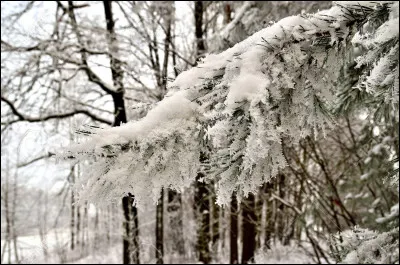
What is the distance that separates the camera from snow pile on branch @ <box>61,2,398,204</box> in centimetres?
88

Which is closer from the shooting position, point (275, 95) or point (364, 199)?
point (275, 95)

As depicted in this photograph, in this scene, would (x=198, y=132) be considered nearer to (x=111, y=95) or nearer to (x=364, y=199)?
(x=364, y=199)

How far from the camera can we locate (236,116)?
888 millimetres

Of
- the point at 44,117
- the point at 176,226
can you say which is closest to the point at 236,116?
the point at 44,117

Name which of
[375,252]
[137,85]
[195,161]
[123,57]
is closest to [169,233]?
[137,85]

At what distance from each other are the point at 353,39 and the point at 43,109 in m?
7.25

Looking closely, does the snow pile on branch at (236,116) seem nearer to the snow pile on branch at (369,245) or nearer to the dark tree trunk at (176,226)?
the snow pile on branch at (369,245)

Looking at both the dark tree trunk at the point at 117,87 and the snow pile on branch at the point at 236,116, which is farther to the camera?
the dark tree trunk at the point at 117,87

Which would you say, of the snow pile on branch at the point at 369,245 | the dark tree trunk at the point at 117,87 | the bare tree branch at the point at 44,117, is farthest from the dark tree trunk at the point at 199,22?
the snow pile on branch at the point at 369,245

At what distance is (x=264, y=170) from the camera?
93 cm

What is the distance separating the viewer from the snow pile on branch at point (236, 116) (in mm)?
882

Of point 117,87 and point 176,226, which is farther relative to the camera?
point 176,226

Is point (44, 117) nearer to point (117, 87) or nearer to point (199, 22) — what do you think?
point (117, 87)

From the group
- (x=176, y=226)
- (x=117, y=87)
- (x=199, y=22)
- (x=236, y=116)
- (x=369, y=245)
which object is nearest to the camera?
(x=236, y=116)
